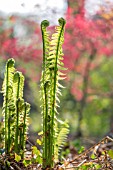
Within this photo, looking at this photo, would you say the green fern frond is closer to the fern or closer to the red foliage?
the fern

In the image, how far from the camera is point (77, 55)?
868 centimetres

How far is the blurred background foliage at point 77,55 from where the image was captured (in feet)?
24.0

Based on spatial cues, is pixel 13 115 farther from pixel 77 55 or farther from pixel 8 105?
pixel 77 55

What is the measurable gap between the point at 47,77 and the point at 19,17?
6518 mm

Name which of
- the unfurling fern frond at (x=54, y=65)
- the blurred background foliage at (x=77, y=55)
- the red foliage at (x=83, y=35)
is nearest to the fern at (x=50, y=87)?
the unfurling fern frond at (x=54, y=65)

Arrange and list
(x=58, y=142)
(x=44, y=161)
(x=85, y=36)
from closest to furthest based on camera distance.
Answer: (x=44, y=161) → (x=58, y=142) → (x=85, y=36)

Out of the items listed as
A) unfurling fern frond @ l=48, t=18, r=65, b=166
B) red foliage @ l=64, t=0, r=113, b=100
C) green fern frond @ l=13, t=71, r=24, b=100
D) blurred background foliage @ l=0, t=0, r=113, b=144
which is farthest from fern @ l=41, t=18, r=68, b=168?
red foliage @ l=64, t=0, r=113, b=100

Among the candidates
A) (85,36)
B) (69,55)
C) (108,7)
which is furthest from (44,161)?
(69,55)

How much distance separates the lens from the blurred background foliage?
24.0 feet

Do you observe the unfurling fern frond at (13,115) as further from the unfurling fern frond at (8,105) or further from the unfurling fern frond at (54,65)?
the unfurling fern frond at (54,65)

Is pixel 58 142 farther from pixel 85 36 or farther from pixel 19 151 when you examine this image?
pixel 85 36

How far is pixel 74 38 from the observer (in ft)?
25.6

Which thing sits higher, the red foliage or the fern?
the red foliage

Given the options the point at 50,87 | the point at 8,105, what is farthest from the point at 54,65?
the point at 8,105
